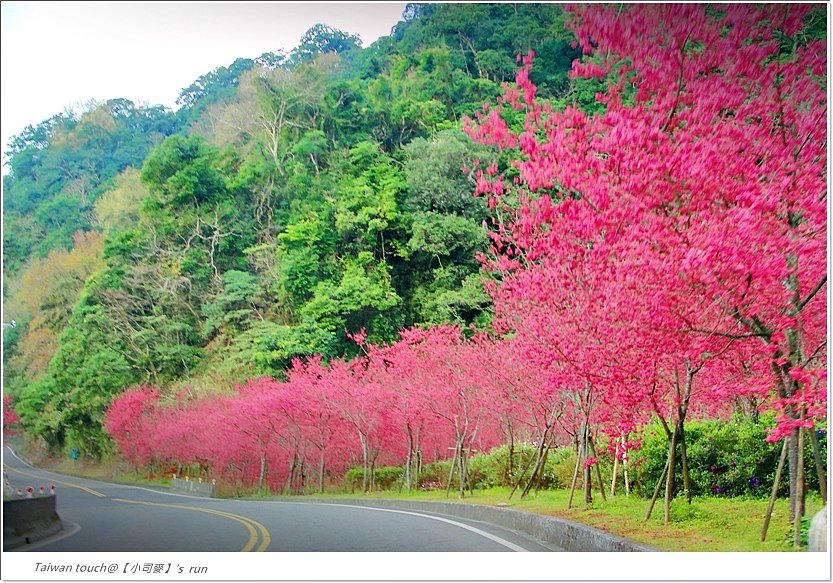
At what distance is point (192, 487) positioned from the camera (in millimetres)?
11898

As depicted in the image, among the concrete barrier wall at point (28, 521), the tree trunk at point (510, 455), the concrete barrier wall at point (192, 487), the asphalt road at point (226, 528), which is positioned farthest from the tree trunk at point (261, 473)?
the concrete barrier wall at point (28, 521)

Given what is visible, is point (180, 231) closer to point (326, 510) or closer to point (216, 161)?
point (216, 161)

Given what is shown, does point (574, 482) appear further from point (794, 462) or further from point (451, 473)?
point (451, 473)

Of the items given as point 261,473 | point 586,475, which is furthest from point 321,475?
point 586,475

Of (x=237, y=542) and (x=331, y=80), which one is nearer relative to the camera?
(x=237, y=542)

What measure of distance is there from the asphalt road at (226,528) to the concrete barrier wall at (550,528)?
0.16 metres

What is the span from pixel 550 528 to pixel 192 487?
687 centimetres

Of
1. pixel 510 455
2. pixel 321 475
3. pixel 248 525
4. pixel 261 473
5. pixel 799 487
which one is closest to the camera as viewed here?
pixel 799 487

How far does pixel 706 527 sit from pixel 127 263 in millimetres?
8163

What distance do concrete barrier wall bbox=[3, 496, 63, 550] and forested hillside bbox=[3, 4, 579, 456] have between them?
272 cm

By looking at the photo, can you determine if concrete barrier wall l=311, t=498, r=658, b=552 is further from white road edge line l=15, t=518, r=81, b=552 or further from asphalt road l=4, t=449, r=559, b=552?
white road edge line l=15, t=518, r=81, b=552
